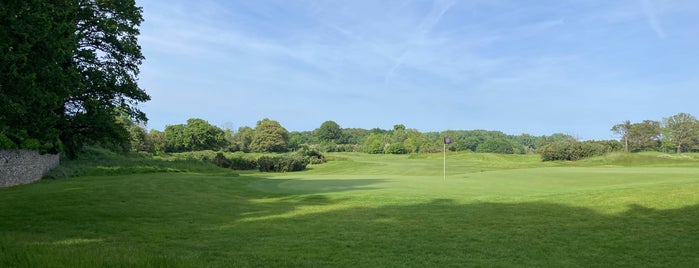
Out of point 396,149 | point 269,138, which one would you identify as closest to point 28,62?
point 269,138

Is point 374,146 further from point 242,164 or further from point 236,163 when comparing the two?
point 236,163

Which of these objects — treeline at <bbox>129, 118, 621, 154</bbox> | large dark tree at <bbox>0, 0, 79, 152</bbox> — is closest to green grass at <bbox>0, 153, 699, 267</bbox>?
large dark tree at <bbox>0, 0, 79, 152</bbox>

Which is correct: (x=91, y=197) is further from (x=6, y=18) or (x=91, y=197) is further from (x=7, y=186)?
(x=7, y=186)

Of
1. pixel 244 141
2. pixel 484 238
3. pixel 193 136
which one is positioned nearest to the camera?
pixel 484 238

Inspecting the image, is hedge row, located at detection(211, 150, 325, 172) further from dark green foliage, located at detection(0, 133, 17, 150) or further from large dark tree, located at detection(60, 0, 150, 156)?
dark green foliage, located at detection(0, 133, 17, 150)

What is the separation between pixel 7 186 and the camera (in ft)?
72.0

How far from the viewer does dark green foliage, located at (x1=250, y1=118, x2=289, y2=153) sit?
89125 millimetres

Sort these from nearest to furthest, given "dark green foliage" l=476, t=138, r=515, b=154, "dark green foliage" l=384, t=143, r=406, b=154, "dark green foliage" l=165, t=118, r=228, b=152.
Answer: "dark green foliage" l=165, t=118, r=228, b=152 < "dark green foliage" l=384, t=143, r=406, b=154 < "dark green foliage" l=476, t=138, r=515, b=154

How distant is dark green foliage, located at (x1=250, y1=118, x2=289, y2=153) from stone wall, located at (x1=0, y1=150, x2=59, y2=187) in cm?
6037

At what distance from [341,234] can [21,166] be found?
891 inches

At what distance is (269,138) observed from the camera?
292 feet

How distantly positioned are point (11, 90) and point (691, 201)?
20.2 m

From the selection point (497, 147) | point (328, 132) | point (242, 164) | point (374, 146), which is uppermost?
point (328, 132)

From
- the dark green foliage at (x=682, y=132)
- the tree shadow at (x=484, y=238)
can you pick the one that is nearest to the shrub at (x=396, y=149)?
the dark green foliage at (x=682, y=132)
